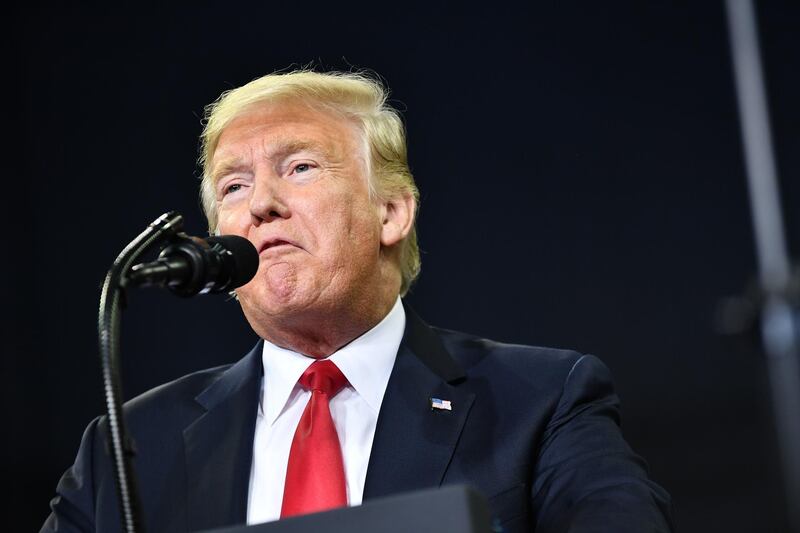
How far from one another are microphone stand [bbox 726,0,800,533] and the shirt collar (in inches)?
44.9

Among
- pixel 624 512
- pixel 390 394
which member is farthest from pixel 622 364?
pixel 624 512

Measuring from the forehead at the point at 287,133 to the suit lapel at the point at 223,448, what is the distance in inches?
15.0

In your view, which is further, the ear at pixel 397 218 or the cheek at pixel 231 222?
the ear at pixel 397 218

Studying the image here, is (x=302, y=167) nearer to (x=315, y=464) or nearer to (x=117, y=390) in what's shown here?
(x=315, y=464)

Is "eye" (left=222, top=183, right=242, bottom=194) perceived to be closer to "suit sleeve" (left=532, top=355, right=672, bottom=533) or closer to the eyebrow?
the eyebrow

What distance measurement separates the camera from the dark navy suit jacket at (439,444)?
6.32 feet

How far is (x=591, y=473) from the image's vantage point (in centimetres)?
188

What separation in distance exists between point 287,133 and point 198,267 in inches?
33.4

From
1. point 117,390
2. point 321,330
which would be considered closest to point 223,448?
point 321,330

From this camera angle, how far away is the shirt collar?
2152 millimetres

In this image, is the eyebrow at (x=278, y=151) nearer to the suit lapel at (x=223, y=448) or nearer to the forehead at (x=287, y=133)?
the forehead at (x=287, y=133)

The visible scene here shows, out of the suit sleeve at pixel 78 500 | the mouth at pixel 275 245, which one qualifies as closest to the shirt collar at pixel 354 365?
the mouth at pixel 275 245

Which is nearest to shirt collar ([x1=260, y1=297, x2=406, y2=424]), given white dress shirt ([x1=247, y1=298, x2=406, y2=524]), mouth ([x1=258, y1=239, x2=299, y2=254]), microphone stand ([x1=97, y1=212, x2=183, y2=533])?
white dress shirt ([x1=247, y1=298, x2=406, y2=524])

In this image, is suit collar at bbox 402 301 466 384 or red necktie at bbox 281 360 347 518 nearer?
red necktie at bbox 281 360 347 518
